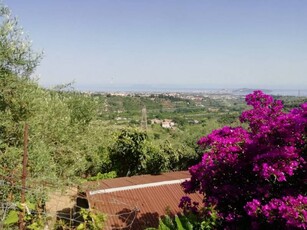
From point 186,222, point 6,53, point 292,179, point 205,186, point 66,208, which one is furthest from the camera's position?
point 66,208

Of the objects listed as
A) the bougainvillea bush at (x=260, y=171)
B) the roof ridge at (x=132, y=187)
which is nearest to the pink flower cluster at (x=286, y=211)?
the bougainvillea bush at (x=260, y=171)

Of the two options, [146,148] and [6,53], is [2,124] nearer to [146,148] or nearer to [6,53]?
[6,53]

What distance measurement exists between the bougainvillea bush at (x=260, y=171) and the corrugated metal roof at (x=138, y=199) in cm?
525

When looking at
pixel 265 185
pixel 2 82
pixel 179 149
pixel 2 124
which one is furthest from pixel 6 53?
pixel 179 149

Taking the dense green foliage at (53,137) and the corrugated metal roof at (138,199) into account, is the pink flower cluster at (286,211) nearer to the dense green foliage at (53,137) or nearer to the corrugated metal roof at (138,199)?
the dense green foliage at (53,137)

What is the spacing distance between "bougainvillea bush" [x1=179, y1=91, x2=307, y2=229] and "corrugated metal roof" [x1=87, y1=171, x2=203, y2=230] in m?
5.25

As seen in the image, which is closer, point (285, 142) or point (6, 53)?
point (285, 142)

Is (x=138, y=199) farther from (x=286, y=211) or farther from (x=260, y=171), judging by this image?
(x=286, y=211)

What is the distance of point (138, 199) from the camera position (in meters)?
13.3

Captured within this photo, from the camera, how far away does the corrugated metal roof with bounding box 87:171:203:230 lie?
38.2 feet

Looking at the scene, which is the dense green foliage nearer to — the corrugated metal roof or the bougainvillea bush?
the corrugated metal roof

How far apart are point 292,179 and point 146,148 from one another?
49.5 feet

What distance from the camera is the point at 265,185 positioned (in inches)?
221

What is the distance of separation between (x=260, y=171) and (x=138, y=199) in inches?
357
